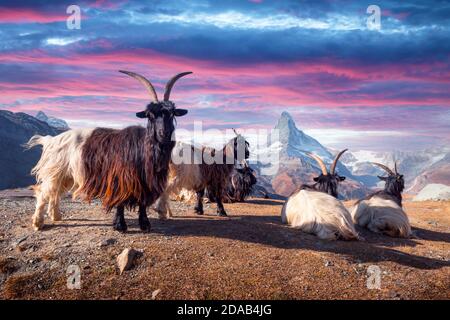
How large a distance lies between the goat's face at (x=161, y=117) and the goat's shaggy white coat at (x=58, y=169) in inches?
79.3

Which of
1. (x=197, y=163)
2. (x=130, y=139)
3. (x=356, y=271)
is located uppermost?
(x=130, y=139)

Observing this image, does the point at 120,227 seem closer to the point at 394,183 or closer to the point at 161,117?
the point at 161,117

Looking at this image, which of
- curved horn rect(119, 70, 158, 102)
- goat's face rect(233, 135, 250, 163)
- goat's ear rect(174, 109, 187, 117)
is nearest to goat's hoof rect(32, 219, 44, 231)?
curved horn rect(119, 70, 158, 102)

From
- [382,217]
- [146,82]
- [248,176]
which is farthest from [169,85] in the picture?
[248,176]

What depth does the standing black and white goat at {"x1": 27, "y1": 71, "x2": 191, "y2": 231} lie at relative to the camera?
8188mm

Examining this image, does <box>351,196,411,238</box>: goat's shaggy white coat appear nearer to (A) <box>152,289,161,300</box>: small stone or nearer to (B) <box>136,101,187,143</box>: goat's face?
(B) <box>136,101,187,143</box>: goat's face

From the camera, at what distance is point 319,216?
33.4 feet

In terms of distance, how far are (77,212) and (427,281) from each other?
9.09m

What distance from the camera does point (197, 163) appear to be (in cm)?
1247

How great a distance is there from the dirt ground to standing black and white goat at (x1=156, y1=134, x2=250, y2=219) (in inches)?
61.3
